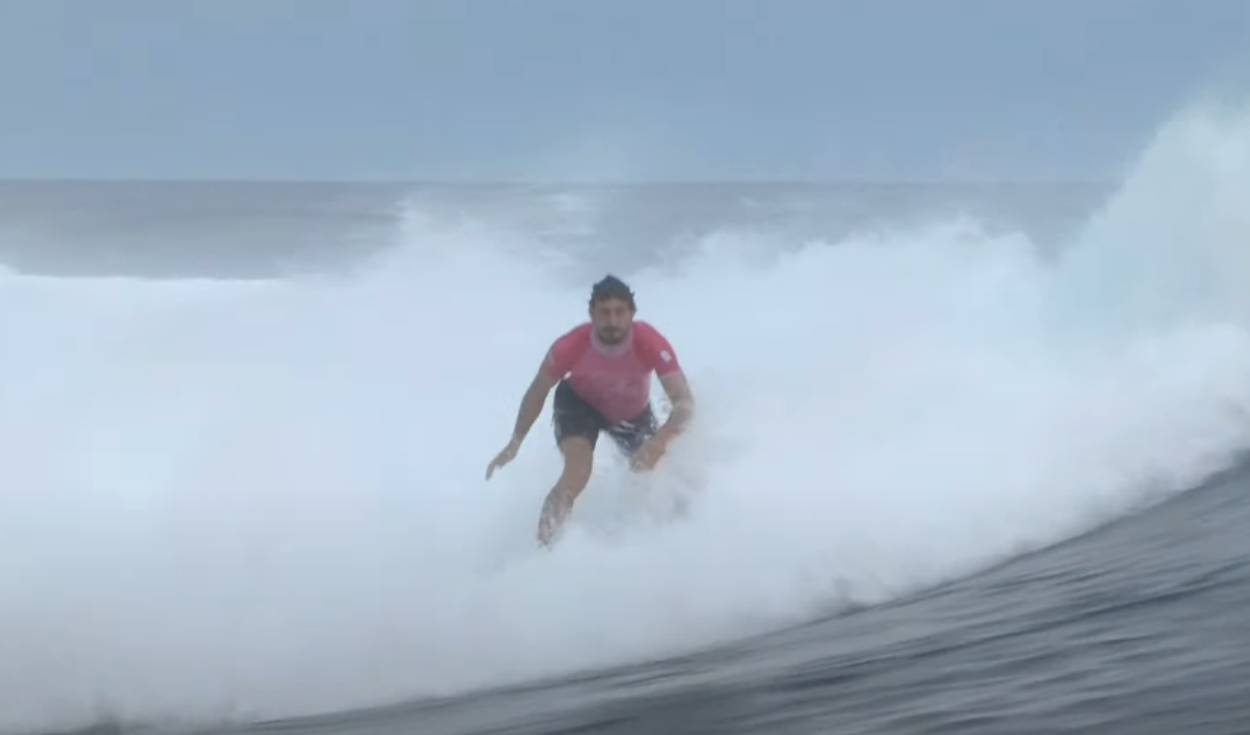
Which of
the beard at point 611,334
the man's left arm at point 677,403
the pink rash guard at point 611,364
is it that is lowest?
the man's left arm at point 677,403

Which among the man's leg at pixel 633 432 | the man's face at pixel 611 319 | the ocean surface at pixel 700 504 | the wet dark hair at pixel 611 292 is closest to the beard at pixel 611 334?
the man's face at pixel 611 319

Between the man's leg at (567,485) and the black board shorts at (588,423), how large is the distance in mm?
62

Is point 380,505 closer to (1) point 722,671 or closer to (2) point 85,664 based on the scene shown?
(2) point 85,664

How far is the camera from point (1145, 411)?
Result: 11602 millimetres

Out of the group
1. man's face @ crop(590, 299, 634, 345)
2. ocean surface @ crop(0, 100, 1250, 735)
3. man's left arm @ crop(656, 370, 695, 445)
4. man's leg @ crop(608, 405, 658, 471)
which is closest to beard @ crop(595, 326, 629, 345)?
man's face @ crop(590, 299, 634, 345)

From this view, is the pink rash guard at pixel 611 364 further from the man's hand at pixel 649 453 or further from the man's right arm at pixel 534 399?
the man's hand at pixel 649 453

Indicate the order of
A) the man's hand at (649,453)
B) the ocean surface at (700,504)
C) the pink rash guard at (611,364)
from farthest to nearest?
the pink rash guard at (611,364)
the man's hand at (649,453)
the ocean surface at (700,504)

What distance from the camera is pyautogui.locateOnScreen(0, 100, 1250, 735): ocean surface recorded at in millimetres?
7457

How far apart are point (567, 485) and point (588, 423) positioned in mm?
488

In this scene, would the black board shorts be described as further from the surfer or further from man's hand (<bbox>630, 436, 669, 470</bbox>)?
man's hand (<bbox>630, 436, 669, 470</bbox>)

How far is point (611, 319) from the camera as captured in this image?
914 cm

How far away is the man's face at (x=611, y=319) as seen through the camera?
9.06 m

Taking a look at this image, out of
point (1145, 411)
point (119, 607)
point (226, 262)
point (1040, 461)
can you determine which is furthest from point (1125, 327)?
point (226, 262)

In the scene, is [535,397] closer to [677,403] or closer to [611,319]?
[611,319]
